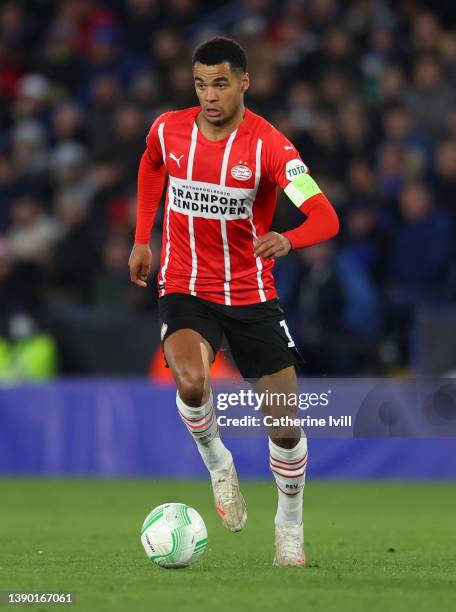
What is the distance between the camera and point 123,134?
15266 millimetres

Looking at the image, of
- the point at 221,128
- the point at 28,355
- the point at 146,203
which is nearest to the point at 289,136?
the point at 28,355

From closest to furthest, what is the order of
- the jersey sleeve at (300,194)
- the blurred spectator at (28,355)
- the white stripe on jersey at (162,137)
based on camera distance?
the jersey sleeve at (300,194)
the white stripe on jersey at (162,137)
the blurred spectator at (28,355)

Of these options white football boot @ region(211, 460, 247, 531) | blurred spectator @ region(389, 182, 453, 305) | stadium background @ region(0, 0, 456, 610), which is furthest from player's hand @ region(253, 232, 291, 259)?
blurred spectator @ region(389, 182, 453, 305)

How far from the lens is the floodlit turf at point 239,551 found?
18.2 feet

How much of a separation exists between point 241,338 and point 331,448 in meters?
5.34

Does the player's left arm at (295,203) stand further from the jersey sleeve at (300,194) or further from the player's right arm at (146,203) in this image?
the player's right arm at (146,203)

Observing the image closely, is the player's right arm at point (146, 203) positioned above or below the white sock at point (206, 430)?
above

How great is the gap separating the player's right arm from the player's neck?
0.30 metres

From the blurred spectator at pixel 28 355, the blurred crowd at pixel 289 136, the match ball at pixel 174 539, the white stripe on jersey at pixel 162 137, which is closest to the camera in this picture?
the match ball at pixel 174 539

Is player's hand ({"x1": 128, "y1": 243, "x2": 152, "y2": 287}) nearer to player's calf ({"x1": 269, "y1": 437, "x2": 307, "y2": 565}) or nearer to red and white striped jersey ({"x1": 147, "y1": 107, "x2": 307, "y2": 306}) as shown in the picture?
red and white striped jersey ({"x1": 147, "y1": 107, "x2": 307, "y2": 306})

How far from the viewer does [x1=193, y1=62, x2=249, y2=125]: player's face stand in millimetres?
6672

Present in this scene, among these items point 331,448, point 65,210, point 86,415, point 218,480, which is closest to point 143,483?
point 86,415

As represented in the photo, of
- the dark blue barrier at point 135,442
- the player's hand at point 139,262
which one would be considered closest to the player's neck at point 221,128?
the player's hand at point 139,262

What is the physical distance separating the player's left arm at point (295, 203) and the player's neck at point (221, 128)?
0.19 metres
